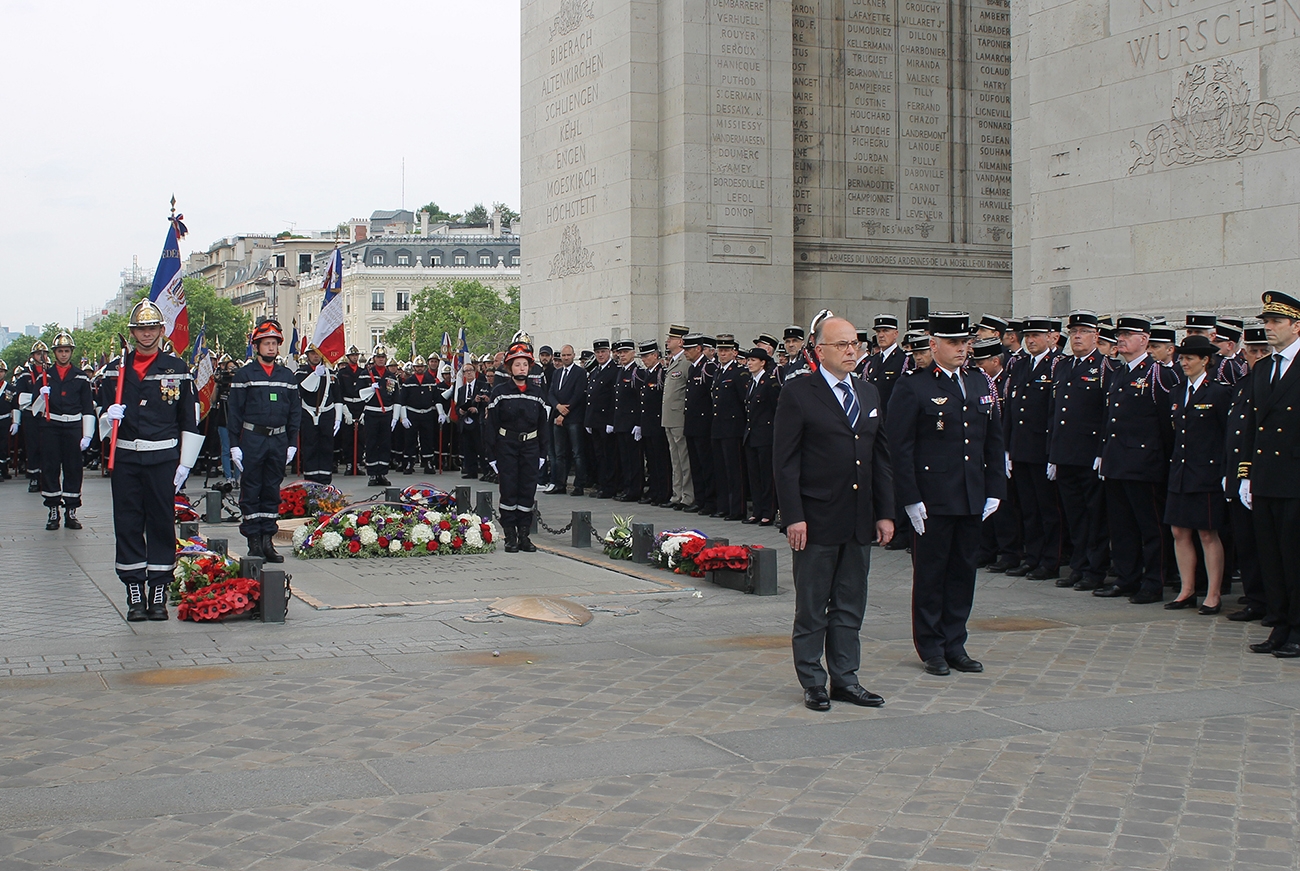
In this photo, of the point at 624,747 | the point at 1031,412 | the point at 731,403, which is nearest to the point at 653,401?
the point at 731,403

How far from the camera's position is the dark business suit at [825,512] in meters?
7.24

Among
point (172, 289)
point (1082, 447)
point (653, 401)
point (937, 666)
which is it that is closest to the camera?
point (937, 666)

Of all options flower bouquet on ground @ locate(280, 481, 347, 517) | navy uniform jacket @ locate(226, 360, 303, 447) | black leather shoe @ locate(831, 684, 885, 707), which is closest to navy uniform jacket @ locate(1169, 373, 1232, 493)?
black leather shoe @ locate(831, 684, 885, 707)

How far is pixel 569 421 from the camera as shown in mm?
21344

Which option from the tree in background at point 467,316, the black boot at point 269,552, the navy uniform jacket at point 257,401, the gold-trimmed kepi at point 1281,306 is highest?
the tree in background at point 467,316

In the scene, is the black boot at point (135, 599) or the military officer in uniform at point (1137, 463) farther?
the military officer in uniform at point (1137, 463)

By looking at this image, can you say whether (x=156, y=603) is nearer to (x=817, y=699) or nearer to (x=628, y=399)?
(x=817, y=699)

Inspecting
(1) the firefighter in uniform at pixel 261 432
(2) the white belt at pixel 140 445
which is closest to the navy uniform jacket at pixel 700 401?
(1) the firefighter in uniform at pixel 261 432

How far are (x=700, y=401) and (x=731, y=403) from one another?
0.69 m

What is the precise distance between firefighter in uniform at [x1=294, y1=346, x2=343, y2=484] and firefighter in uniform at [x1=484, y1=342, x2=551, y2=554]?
21.0 feet

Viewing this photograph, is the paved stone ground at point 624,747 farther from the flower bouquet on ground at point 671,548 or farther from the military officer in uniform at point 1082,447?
the flower bouquet on ground at point 671,548

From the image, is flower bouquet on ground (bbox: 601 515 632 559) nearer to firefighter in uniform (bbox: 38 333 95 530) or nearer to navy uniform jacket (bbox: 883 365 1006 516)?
navy uniform jacket (bbox: 883 365 1006 516)

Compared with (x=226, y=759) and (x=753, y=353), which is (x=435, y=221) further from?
(x=226, y=759)

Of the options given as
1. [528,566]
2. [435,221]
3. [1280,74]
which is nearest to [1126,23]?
[1280,74]
